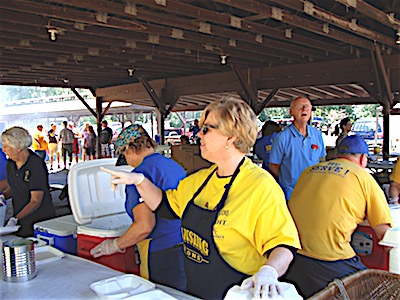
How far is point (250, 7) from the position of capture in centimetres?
434

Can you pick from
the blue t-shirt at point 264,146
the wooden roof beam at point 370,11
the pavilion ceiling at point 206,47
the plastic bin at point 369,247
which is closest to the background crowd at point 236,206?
the plastic bin at point 369,247

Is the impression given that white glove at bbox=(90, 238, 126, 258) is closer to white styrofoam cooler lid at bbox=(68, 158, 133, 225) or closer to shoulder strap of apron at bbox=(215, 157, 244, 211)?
white styrofoam cooler lid at bbox=(68, 158, 133, 225)

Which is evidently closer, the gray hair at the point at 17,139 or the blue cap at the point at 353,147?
the blue cap at the point at 353,147

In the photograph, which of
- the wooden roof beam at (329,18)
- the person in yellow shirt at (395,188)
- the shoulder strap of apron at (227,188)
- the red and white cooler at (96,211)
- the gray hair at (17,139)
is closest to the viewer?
the shoulder strap of apron at (227,188)

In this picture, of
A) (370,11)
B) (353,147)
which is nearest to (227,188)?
(353,147)

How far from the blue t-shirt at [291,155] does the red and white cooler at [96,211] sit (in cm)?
132

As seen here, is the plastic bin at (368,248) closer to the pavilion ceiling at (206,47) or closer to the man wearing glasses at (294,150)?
the man wearing glasses at (294,150)

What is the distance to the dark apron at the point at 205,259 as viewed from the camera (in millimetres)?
1624

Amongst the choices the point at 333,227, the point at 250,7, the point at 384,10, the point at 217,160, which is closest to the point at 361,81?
the point at 384,10

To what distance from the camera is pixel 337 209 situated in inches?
88.8

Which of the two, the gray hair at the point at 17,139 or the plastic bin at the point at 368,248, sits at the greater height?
the gray hair at the point at 17,139

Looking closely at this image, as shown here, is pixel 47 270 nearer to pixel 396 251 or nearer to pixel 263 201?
pixel 263 201

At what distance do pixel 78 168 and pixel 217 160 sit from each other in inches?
50.0

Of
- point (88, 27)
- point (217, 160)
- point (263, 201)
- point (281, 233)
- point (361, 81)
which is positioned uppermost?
point (88, 27)
